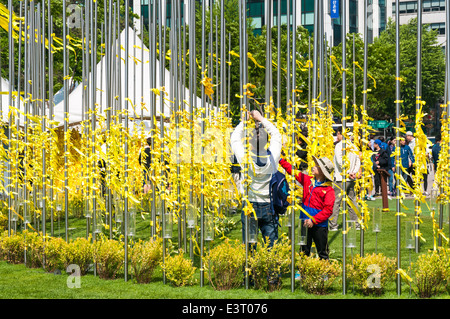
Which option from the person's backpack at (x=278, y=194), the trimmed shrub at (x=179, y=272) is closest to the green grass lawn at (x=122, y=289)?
the trimmed shrub at (x=179, y=272)

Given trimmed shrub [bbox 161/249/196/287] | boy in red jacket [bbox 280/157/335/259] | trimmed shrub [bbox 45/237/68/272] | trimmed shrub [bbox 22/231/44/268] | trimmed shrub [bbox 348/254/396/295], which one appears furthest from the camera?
trimmed shrub [bbox 22/231/44/268]

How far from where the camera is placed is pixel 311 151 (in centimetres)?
704

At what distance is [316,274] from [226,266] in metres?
0.95

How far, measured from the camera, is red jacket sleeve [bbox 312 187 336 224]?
23.9 ft

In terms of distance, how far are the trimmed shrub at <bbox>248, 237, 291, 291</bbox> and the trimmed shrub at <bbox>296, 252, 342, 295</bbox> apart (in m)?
0.19

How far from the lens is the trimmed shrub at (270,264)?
6.75 metres

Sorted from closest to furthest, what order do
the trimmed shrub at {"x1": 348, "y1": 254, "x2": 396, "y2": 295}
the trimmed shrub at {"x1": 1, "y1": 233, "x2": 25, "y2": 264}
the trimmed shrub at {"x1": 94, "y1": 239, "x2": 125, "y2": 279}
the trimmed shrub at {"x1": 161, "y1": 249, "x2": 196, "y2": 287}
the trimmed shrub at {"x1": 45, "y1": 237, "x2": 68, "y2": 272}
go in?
1. the trimmed shrub at {"x1": 348, "y1": 254, "x2": 396, "y2": 295}
2. the trimmed shrub at {"x1": 161, "y1": 249, "x2": 196, "y2": 287}
3. the trimmed shrub at {"x1": 94, "y1": 239, "x2": 125, "y2": 279}
4. the trimmed shrub at {"x1": 45, "y1": 237, "x2": 68, "y2": 272}
5. the trimmed shrub at {"x1": 1, "y1": 233, "x2": 25, "y2": 264}

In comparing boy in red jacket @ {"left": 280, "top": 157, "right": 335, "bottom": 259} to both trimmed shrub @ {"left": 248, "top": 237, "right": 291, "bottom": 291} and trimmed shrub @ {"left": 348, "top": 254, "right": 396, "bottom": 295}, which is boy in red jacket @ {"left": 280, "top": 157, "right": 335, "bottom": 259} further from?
trimmed shrub @ {"left": 348, "top": 254, "right": 396, "bottom": 295}

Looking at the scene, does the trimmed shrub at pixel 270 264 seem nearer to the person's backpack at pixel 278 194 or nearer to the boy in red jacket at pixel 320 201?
the person's backpack at pixel 278 194

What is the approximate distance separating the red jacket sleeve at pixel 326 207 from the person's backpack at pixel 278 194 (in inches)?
17.3

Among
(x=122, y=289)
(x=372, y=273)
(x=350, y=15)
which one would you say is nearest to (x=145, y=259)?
(x=122, y=289)

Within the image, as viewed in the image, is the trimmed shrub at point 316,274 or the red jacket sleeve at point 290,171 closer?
the trimmed shrub at point 316,274

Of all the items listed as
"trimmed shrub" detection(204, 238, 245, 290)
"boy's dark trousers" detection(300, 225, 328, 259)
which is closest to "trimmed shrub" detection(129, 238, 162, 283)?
"trimmed shrub" detection(204, 238, 245, 290)

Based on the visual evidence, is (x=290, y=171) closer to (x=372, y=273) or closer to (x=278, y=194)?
(x=278, y=194)
